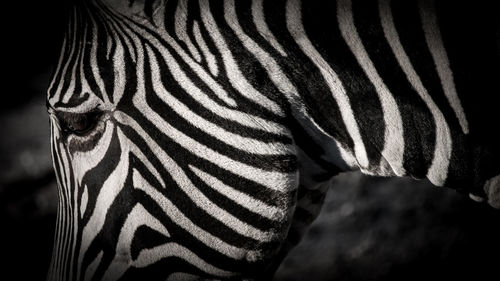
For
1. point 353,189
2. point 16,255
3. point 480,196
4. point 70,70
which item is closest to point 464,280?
point 353,189

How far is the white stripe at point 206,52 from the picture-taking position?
2.50 feet

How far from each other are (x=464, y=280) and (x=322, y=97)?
2.32 m

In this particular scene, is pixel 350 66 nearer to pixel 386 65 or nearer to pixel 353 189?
pixel 386 65

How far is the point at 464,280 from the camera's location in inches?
94.3

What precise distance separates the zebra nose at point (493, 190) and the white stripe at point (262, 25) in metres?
0.50

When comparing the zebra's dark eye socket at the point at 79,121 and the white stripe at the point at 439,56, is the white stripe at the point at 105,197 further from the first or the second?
the white stripe at the point at 439,56

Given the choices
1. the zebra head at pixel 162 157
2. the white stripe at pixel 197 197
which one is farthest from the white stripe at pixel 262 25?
the white stripe at pixel 197 197

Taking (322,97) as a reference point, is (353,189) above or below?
below

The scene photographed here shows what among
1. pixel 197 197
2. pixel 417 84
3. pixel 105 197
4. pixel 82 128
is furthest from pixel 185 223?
pixel 417 84

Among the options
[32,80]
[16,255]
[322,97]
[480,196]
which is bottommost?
[480,196]

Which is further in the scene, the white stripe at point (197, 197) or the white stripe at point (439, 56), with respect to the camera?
the white stripe at point (197, 197)

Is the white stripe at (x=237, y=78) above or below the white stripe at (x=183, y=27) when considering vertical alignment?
→ below

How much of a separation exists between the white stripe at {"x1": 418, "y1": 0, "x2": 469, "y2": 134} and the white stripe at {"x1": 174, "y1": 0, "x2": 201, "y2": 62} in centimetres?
46

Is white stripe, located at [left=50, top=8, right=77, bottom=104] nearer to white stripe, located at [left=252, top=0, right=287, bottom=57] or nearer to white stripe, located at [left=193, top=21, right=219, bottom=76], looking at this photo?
white stripe, located at [left=193, top=21, right=219, bottom=76]
